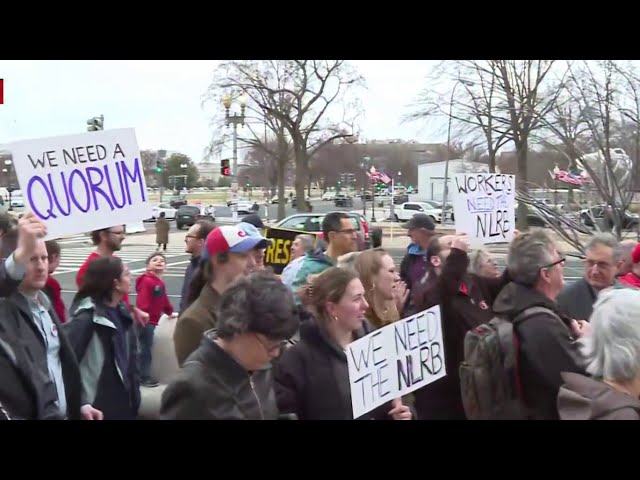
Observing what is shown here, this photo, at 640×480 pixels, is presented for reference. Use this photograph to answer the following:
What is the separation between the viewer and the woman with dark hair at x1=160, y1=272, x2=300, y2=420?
216cm

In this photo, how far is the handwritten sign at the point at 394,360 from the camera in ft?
9.70

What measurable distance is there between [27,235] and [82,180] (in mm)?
662

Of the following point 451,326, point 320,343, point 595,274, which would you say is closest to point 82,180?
point 320,343

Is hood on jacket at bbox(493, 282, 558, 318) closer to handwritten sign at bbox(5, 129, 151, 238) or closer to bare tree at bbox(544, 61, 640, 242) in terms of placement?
handwritten sign at bbox(5, 129, 151, 238)

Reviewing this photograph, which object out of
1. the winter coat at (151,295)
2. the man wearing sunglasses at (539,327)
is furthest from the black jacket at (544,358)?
the winter coat at (151,295)

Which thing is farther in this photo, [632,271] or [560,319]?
[632,271]

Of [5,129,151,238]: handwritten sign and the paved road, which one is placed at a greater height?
[5,129,151,238]: handwritten sign

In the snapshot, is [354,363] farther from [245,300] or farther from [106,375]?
[106,375]

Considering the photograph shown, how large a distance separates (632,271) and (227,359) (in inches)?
133

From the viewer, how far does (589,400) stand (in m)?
2.30

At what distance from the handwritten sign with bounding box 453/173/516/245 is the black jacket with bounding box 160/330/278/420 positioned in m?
3.12

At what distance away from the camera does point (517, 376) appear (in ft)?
10.2

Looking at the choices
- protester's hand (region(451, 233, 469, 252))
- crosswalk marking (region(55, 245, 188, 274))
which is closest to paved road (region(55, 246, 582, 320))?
crosswalk marking (region(55, 245, 188, 274))
